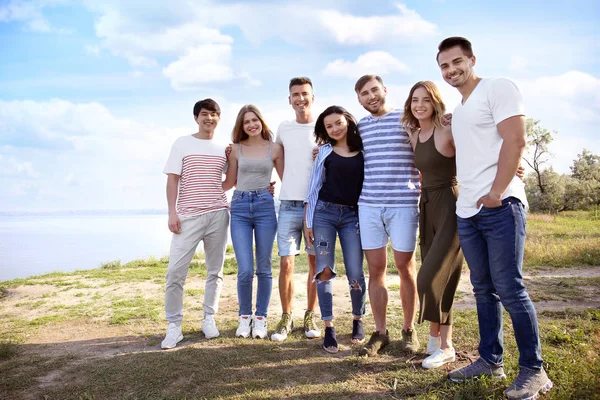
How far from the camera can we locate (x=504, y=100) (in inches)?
115

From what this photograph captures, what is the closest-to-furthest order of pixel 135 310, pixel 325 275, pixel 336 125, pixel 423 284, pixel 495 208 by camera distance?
pixel 495 208, pixel 423 284, pixel 336 125, pixel 325 275, pixel 135 310

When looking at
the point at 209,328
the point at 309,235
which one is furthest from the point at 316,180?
the point at 209,328

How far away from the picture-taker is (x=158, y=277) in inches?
336

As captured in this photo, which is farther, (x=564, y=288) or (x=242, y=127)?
(x=564, y=288)

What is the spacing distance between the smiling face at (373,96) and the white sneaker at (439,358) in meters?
2.31

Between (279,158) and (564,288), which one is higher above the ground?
(279,158)

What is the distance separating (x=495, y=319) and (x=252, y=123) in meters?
3.07

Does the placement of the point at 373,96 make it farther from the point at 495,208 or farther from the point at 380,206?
the point at 495,208

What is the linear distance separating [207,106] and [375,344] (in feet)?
10.1

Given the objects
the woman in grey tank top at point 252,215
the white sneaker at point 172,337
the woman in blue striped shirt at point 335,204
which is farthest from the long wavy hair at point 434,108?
the white sneaker at point 172,337

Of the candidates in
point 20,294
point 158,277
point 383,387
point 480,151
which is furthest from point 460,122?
point 20,294

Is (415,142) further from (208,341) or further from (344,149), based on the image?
(208,341)

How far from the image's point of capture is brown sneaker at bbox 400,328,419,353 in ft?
13.3

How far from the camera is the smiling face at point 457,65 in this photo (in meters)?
3.21
